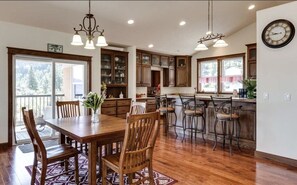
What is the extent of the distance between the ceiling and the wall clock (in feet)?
6.52

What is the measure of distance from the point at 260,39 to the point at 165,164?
2.81 metres

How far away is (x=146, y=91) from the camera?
819cm

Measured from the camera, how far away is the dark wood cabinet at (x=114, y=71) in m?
6.49

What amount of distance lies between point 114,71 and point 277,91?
4.59 meters

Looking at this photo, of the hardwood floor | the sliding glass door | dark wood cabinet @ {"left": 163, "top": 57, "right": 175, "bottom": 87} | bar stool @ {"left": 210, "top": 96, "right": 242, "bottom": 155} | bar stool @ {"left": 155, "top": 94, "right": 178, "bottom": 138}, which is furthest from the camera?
dark wood cabinet @ {"left": 163, "top": 57, "right": 175, "bottom": 87}

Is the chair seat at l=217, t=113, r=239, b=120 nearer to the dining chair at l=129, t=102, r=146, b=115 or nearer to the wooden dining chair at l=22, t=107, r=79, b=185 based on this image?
the dining chair at l=129, t=102, r=146, b=115

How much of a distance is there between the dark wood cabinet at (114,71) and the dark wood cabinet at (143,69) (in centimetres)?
58

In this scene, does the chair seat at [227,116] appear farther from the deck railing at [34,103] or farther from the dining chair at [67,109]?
the deck railing at [34,103]

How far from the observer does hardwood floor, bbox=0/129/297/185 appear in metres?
2.87

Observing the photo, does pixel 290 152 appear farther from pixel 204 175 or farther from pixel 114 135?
pixel 114 135

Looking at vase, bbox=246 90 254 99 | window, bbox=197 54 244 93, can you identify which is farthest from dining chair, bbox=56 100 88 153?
window, bbox=197 54 244 93

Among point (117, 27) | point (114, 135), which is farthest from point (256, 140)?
point (117, 27)

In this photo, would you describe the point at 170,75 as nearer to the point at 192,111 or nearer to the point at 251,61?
the point at 251,61

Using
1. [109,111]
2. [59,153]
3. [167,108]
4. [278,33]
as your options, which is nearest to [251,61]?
[278,33]
